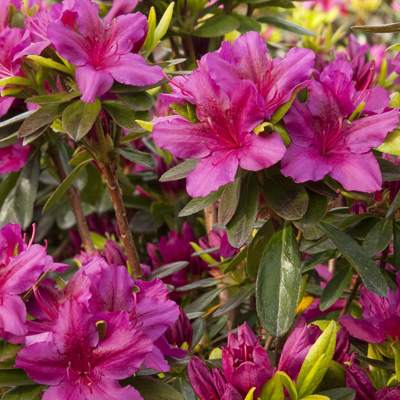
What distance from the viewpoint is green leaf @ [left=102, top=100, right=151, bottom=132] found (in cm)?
96

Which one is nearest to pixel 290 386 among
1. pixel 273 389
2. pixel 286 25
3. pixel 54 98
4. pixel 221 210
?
pixel 273 389

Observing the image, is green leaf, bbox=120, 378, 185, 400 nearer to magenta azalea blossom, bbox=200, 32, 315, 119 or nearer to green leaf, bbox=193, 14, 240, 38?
magenta azalea blossom, bbox=200, 32, 315, 119

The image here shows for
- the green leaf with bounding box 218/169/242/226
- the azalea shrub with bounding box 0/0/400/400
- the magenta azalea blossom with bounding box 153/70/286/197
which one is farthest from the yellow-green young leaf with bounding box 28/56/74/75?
the green leaf with bounding box 218/169/242/226

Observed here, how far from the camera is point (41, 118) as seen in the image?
915mm

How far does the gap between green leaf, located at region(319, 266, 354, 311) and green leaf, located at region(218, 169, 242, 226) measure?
13.5 inches

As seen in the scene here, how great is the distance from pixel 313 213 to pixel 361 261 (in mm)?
137

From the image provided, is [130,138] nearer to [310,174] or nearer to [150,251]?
[150,251]

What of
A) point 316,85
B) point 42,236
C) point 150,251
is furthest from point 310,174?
point 42,236

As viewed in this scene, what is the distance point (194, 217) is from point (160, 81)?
0.72 m

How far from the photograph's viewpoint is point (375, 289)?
2.63 feet

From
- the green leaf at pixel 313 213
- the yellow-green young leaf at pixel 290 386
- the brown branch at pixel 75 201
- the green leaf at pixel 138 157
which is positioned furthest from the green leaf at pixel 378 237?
the brown branch at pixel 75 201

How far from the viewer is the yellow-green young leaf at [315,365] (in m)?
0.72

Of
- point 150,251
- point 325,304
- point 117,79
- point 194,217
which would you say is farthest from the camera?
point 194,217

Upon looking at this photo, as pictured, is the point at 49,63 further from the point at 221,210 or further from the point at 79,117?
the point at 221,210
